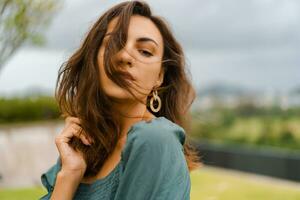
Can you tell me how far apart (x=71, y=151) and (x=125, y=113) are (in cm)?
21

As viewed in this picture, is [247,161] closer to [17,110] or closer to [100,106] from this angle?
[17,110]

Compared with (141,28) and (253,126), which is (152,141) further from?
(253,126)

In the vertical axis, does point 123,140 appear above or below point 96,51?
below

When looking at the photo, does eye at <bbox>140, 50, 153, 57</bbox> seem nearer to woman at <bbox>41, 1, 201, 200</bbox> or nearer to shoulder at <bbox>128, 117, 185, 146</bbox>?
woman at <bbox>41, 1, 201, 200</bbox>

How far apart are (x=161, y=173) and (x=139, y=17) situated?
492 millimetres

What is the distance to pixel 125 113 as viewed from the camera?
5.66ft

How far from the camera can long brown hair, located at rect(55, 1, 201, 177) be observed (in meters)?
1.71

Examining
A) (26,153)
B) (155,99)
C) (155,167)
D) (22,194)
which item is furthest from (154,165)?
(26,153)

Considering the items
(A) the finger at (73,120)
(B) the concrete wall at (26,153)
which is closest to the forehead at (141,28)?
(A) the finger at (73,120)

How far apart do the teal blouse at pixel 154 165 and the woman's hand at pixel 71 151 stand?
277 mm

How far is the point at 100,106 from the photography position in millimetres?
1766

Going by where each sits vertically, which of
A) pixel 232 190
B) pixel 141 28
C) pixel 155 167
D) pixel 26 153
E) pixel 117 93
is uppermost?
pixel 141 28

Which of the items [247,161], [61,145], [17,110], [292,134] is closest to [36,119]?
[17,110]

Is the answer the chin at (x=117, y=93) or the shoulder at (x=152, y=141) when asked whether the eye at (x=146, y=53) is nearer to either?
the chin at (x=117, y=93)
